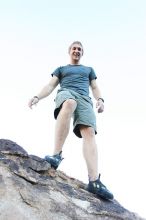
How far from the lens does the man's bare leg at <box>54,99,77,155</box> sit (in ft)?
21.4

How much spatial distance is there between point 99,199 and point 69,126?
126 cm

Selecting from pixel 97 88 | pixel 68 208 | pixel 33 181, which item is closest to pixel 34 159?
pixel 33 181

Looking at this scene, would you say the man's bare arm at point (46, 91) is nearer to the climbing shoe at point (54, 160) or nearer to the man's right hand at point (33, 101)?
the man's right hand at point (33, 101)

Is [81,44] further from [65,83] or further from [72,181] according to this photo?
[72,181]

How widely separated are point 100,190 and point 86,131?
998 millimetres

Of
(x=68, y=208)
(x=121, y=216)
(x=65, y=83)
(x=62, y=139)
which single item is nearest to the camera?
(x=68, y=208)

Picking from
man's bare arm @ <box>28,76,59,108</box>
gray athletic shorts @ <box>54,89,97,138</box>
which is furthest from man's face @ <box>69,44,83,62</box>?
gray athletic shorts @ <box>54,89,97,138</box>

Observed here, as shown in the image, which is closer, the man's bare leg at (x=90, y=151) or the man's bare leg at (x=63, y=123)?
the man's bare leg at (x=90, y=151)

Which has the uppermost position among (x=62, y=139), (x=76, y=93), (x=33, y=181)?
(x=76, y=93)

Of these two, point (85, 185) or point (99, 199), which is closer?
point (99, 199)

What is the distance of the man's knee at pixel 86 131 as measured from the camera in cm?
667

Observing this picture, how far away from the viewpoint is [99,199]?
621 centimetres

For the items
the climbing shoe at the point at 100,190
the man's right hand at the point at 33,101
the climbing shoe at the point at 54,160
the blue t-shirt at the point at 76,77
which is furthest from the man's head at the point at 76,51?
the climbing shoe at the point at 100,190

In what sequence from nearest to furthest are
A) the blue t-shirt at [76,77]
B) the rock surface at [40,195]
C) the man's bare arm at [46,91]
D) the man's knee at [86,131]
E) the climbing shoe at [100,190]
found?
the rock surface at [40,195]
the climbing shoe at [100,190]
the man's knee at [86,131]
the man's bare arm at [46,91]
the blue t-shirt at [76,77]
